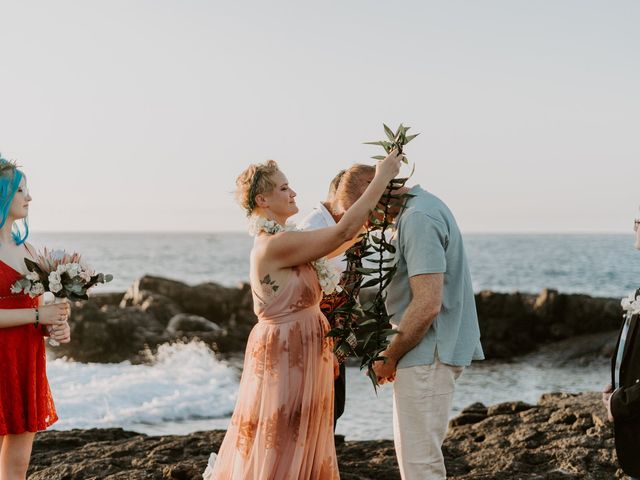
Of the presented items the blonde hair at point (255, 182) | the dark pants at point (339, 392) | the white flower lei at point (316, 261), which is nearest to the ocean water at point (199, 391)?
the dark pants at point (339, 392)

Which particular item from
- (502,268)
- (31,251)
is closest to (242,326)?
(31,251)

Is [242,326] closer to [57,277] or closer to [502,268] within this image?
[57,277]

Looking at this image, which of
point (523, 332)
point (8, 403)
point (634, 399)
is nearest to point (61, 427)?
point (8, 403)

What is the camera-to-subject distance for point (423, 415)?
388cm

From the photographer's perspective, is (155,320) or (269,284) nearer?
(269,284)

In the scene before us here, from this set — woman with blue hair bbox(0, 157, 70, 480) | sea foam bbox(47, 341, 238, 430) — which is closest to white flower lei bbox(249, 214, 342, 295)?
woman with blue hair bbox(0, 157, 70, 480)

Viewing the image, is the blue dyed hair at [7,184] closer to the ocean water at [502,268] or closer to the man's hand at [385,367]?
the man's hand at [385,367]

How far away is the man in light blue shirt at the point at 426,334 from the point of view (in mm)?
3787

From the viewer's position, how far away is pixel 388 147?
13.0ft

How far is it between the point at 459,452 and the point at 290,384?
133 inches

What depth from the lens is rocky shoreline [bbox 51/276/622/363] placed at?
1903cm

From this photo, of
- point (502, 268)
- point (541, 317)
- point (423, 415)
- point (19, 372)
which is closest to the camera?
point (423, 415)

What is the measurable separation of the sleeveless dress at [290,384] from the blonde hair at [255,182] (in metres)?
0.43

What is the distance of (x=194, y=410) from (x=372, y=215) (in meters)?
8.82
